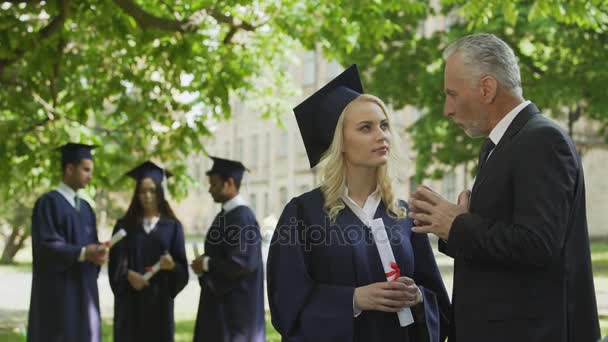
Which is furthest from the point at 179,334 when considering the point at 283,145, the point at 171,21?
the point at 283,145

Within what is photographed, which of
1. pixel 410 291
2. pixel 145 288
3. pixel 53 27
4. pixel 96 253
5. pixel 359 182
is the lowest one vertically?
pixel 145 288

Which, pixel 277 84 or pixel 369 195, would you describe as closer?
pixel 369 195

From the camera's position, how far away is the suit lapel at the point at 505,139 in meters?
3.30

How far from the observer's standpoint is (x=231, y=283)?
826cm

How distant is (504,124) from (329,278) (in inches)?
41.1

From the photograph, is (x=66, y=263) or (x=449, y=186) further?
(x=449, y=186)

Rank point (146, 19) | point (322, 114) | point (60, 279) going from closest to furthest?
1. point (322, 114)
2. point (60, 279)
3. point (146, 19)

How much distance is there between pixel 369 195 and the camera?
405 centimetres

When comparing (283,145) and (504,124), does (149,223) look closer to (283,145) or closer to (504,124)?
(504,124)

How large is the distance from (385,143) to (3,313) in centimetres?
1301

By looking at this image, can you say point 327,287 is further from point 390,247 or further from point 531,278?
point 531,278

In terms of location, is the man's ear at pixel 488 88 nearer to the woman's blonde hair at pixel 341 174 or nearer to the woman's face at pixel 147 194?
the woman's blonde hair at pixel 341 174

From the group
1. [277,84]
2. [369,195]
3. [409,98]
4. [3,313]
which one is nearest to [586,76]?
[409,98]

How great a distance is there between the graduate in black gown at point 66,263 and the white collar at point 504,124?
509 centimetres
